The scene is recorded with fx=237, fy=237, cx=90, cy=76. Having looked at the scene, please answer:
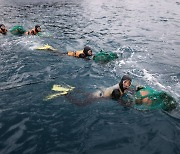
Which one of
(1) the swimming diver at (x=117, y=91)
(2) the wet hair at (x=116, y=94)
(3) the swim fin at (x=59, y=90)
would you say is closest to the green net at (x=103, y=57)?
(3) the swim fin at (x=59, y=90)

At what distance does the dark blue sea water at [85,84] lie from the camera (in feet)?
23.5

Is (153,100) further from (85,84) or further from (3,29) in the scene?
(3,29)

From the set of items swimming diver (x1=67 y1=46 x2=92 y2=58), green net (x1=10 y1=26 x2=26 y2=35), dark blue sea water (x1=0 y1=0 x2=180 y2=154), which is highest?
green net (x1=10 y1=26 x2=26 y2=35)

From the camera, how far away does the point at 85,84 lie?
10.9 metres

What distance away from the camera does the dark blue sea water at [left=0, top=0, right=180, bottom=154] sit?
717cm

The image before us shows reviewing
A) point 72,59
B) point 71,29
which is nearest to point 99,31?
point 71,29

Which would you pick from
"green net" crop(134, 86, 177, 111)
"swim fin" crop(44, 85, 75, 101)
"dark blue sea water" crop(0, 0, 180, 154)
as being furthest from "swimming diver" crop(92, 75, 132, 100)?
"swim fin" crop(44, 85, 75, 101)

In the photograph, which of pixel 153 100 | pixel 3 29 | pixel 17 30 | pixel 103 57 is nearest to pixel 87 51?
pixel 103 57

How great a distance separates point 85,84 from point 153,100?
348 cm

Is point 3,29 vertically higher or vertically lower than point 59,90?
higher

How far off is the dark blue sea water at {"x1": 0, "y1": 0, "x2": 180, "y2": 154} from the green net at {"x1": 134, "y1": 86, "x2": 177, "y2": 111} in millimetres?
219

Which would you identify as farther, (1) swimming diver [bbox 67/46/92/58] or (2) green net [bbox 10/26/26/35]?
(2) green net [bbox 10/26/26/35]

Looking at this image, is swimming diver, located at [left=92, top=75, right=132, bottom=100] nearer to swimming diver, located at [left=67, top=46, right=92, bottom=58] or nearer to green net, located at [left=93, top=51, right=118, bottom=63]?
green net, located at [left=93, top=51, right=118, bottom=63]

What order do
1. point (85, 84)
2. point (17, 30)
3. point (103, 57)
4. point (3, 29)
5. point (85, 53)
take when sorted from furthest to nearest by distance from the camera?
point (17, 30)
point (3, 29)
point (85, 53)
point (103, 57)
point (85, 84)
